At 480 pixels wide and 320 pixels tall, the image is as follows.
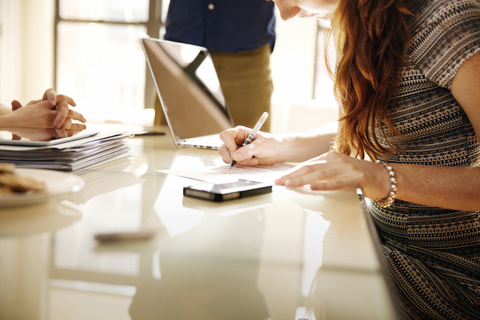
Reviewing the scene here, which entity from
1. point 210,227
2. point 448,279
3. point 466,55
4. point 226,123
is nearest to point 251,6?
point 226,123

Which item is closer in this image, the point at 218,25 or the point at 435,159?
the point at 435,159

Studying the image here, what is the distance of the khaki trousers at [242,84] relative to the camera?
6.20 feet

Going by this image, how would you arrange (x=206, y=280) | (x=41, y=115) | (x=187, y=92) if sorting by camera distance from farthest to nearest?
(x=187, y=92) < (x=41, y=115) < (x=206, y=280)

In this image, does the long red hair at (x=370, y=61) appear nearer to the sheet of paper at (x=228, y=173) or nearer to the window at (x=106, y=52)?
the sheet of paper at (x=228, y=173)

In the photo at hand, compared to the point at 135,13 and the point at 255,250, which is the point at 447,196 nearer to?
the point at 255,250

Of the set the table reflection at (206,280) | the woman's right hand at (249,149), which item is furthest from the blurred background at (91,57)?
the table reflection at (206,280)

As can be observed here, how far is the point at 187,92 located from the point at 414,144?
0.70m

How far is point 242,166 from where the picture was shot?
910 mm

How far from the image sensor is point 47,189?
47cm

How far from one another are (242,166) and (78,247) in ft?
1.79

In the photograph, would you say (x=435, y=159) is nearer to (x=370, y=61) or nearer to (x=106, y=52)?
(x=370, y=61)

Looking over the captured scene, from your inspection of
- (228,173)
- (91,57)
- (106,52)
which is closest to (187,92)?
(228,173)

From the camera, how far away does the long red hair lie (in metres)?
0.79

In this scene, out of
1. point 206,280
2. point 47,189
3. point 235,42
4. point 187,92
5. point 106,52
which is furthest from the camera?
point 106,52
